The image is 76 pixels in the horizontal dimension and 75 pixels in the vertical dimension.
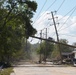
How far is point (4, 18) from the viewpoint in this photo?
145 feet

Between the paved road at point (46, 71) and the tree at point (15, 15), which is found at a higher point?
the tree at point (15, 15)

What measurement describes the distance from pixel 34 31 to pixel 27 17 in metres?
3.26

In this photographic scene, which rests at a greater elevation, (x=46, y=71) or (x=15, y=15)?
(x=15, y=15)

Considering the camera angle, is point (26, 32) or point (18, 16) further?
point (26, 32)

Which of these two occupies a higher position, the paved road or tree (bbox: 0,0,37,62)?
tree (bbox: 0,0,37,62)

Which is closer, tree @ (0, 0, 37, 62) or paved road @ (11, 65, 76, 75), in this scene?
paved road @ (11, 65, 76, 75)

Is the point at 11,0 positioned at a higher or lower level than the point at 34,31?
higher

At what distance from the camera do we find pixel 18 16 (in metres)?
43.6

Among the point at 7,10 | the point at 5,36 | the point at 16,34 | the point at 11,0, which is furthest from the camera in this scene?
the point at 16,34

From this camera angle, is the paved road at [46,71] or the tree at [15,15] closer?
the paved road at [46,71]

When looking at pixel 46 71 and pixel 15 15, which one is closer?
pixel 46 71

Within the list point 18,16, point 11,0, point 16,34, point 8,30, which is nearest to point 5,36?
point 8,30

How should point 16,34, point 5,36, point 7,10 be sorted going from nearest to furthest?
1. point 7,10
2. point 5,36
3. point 16,34

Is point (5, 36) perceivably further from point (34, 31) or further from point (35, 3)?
point (35, 3)
